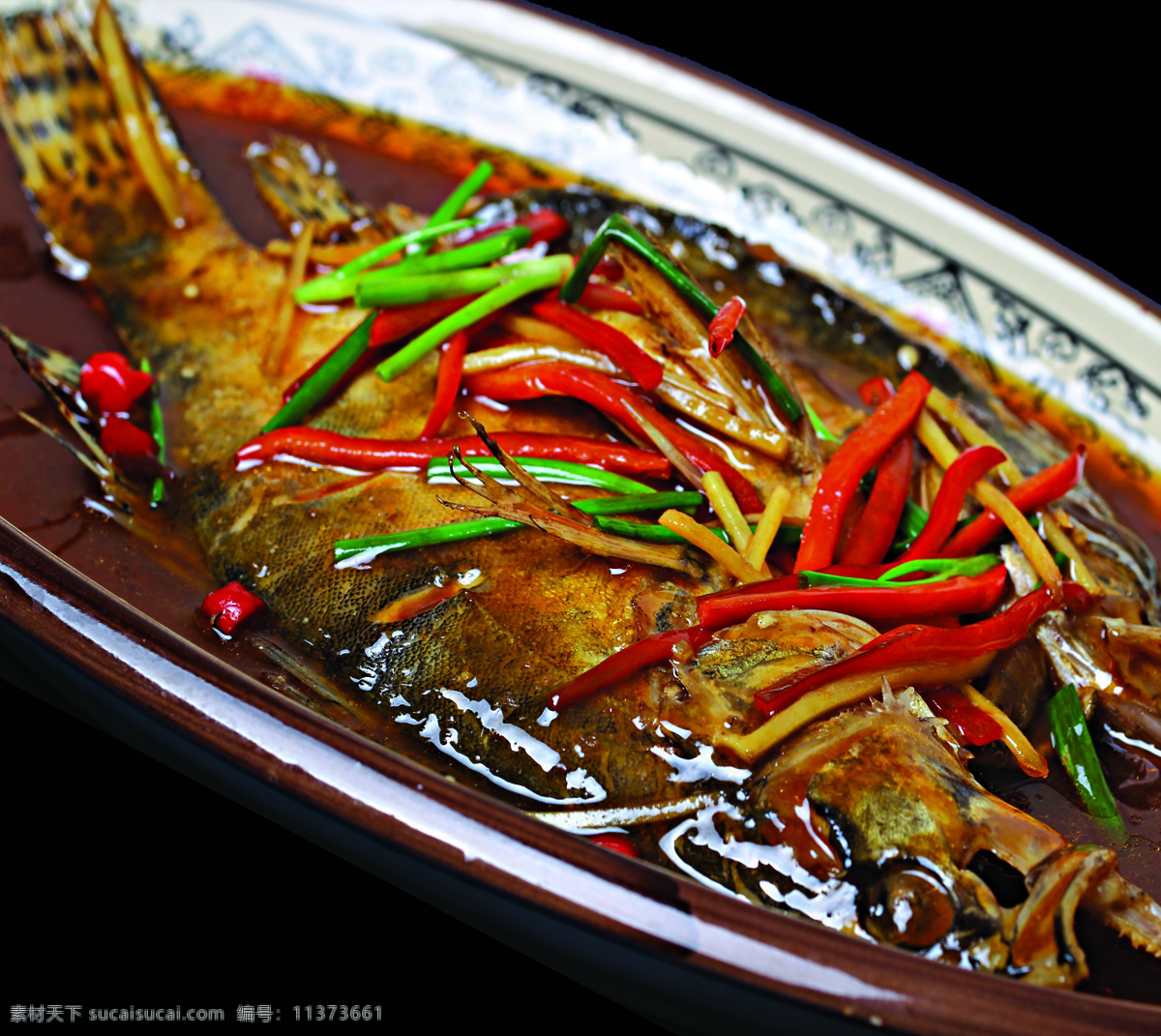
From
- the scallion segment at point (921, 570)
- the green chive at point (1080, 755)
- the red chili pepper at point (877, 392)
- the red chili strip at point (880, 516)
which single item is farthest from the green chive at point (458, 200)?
the green chive at point (1080, 755)

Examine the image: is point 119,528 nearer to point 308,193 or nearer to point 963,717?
point 308,193

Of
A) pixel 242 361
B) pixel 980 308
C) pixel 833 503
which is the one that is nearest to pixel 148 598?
pixel 242 361

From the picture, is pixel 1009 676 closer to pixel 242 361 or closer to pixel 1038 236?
pixel 1038 236

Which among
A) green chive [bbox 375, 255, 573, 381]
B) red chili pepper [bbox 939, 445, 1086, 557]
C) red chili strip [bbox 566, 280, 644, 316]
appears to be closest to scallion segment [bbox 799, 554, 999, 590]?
red chili pepper [bbox 939, 445, 1086, 557]

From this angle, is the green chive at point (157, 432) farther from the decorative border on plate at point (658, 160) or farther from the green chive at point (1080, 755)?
the green chive at point (1080, 755)

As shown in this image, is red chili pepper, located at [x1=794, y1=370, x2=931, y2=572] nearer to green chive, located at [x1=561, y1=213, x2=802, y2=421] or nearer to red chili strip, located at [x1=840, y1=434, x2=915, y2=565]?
red chili strip, located at [x1=840, y1=434, x2=915, y2=565]

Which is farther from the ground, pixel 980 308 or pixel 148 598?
pixel 980 308

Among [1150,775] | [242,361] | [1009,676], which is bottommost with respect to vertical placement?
[1150,775]

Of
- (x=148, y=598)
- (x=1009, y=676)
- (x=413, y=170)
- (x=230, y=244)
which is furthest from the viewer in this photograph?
(x=413, y=170)
